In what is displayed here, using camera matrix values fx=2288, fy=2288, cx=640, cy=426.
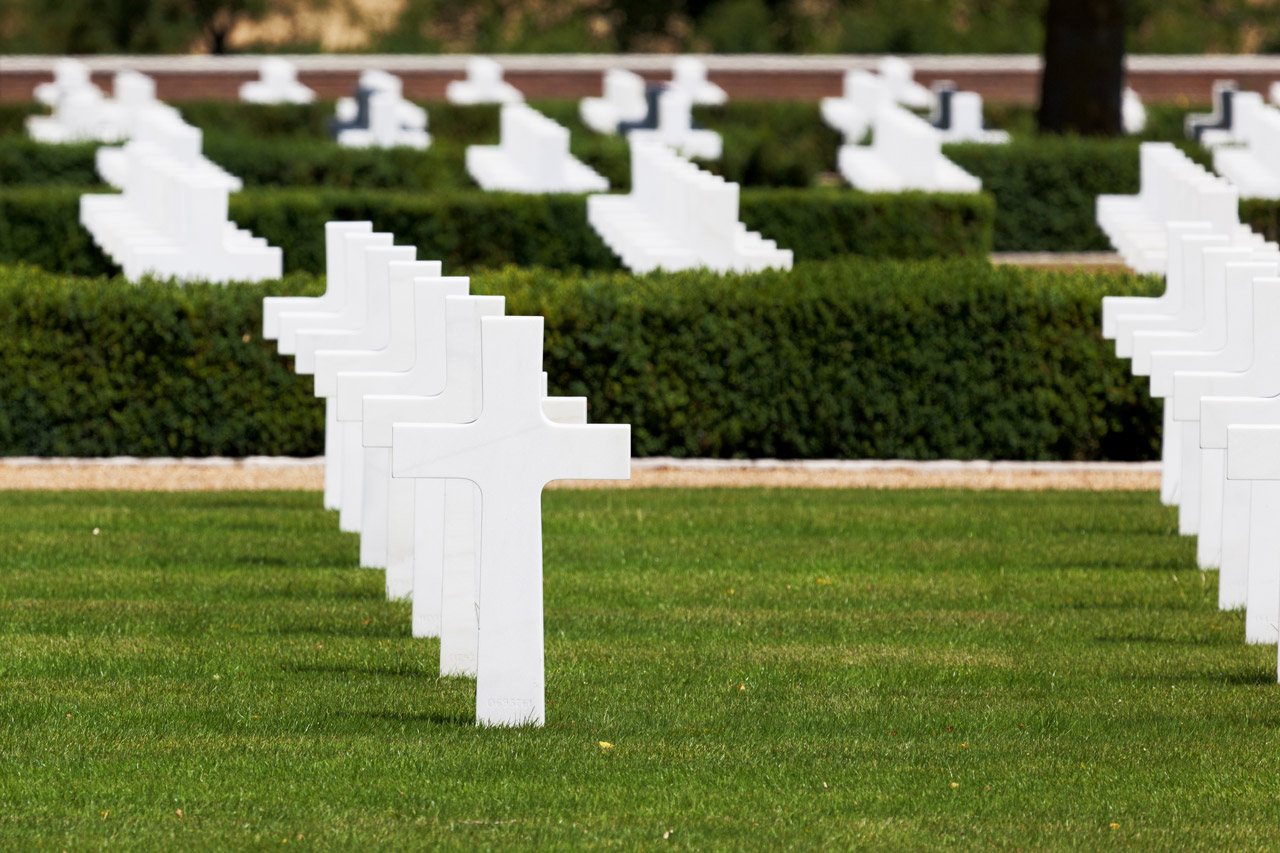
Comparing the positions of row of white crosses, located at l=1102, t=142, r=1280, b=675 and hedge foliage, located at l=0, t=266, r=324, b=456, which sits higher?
row of white crosses, located at l=1102, t=142, r=1280, b=675

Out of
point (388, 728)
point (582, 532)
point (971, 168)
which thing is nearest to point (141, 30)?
point (971, 168)

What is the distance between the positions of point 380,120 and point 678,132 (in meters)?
4.37

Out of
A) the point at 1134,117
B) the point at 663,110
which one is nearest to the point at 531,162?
the point at 663,110

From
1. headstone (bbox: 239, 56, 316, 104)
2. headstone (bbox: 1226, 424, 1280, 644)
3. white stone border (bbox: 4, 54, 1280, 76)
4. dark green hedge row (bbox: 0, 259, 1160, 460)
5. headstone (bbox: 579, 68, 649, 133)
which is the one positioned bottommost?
white stone border (bbox: 4, 54, 1280, 76)

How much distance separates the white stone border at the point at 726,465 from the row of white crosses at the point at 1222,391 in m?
2.11

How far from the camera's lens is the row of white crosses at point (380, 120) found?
27984 millimetres

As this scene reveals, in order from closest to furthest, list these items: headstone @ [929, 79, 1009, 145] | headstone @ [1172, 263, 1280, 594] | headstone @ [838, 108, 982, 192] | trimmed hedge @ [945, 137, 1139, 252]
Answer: headstone @ [1172, 263, 1280, 594] < headstone @ [838, 108, 982, 192] < trimmed hedge @ [945, 137, 1139, 252] < headstone @ [929, 79, 1009, 145]

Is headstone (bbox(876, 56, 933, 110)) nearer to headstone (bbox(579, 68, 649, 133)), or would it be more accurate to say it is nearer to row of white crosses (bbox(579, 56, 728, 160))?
row of white crosses (bbox(579, 56, 728, 160))

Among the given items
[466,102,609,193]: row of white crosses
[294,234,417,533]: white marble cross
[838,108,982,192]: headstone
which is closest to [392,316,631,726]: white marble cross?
[294,234,417,533]: white marble cross

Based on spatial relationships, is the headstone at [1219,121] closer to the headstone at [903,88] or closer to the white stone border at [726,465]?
the headstone at [903,88]

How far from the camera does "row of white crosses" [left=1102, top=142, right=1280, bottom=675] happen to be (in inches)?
285

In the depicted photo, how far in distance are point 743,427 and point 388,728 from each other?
23.2ft

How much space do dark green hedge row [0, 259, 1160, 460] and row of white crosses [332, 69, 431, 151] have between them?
44.9ft

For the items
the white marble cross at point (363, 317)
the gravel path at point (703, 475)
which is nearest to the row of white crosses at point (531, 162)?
the gravel path at point (703, 475)
